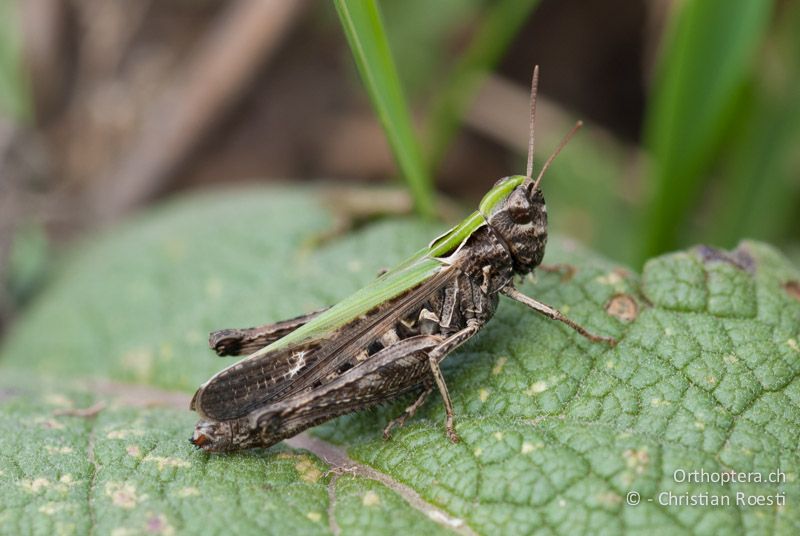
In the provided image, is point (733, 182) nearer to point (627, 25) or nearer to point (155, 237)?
point (627, 25)

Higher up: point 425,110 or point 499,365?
point 499,365

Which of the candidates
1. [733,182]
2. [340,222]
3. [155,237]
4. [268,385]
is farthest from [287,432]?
[733,182]

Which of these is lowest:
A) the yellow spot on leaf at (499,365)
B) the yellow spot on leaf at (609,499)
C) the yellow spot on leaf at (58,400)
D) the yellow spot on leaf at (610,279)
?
the yellow spot on leaf at (58,400)

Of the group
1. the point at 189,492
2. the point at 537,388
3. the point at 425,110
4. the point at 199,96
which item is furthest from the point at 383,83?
the point at 199,96

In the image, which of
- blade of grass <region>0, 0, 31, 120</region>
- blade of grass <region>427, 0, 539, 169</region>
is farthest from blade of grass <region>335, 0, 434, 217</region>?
blade of grass <region>0, 0, 31, 120</region>

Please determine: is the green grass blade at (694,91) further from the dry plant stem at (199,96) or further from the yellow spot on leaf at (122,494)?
the dry plant stem at (199,96)

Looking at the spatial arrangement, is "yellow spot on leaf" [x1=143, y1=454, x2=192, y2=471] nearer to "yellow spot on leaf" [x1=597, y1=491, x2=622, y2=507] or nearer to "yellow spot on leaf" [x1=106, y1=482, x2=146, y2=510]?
"yellow spot on leaf" [x1=106, y1=482, x2=146, y2=510]

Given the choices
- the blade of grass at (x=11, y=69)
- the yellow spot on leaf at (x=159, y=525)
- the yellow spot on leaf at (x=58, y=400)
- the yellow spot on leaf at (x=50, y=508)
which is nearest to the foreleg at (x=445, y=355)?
the yellow spot on leaf at (x=159, y=525)

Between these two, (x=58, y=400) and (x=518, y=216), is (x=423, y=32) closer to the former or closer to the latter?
(x=518, y=216)

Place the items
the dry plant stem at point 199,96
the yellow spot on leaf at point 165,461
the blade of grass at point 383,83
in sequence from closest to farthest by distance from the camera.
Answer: the yellow spot on leaf at point 165,461
the blade of grass at point 383,83
the dry plant stem at point 199,96
